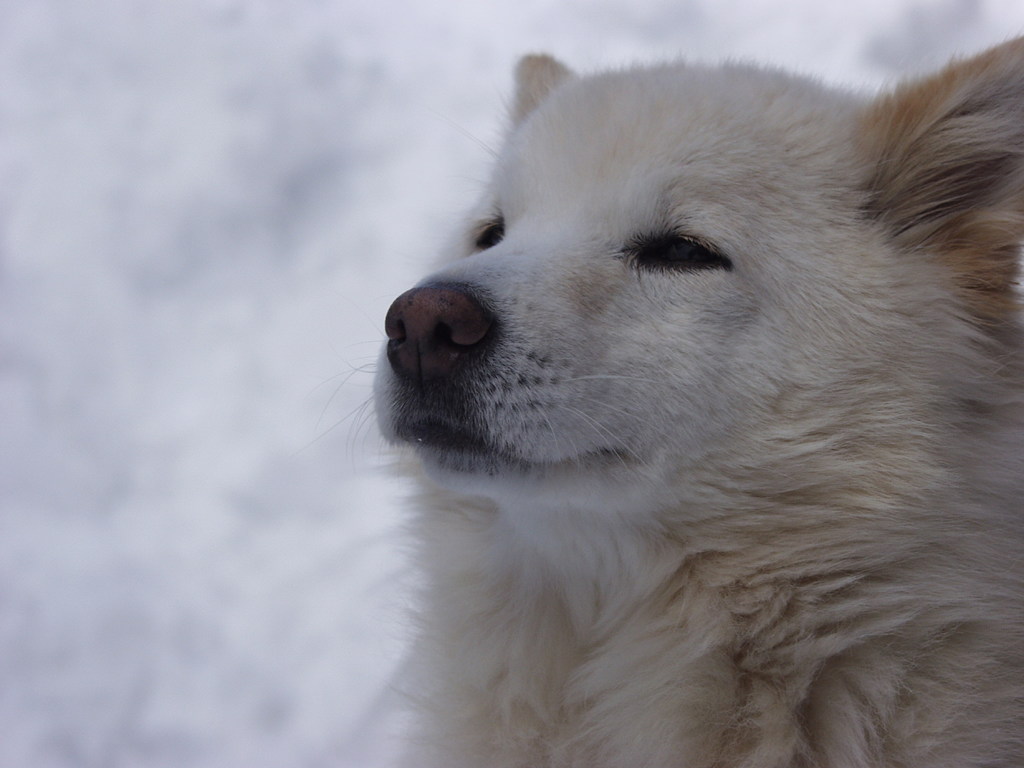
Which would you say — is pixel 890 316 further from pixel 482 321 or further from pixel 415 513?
pixel 415 513

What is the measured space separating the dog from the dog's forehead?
0.05 feet

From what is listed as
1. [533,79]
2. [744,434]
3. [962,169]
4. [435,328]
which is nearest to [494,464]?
[435,328]

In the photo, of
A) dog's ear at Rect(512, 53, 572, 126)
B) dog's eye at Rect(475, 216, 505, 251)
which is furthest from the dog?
dog's ear at Rect(512, 53, 572, 126)

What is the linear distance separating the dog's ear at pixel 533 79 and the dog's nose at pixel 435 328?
2.11 m

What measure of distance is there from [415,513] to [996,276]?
235cm

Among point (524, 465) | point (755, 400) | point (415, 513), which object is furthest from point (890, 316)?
point (415, 513)

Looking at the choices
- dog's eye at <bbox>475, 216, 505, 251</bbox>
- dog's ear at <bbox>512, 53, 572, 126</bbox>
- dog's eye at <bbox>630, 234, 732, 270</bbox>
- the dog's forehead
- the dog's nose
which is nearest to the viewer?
the dog's nose

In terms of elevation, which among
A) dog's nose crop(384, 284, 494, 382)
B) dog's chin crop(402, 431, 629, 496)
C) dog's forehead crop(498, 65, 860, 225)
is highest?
dog's forehead crop(498, 65, 860, 225)

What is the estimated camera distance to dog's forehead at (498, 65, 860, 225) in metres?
3.29

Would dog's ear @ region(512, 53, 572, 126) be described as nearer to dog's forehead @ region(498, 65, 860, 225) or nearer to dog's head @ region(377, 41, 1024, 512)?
dog's forehead @ region(498, 65, 860, 225)

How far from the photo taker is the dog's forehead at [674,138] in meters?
3.29

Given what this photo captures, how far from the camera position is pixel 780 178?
10.9 ft

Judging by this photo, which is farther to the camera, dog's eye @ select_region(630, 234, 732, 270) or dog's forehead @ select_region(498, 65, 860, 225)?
dog's forehead @ select_region(498, 65, 860, 225)

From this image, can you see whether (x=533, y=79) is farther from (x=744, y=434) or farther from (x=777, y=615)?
(x=777, y=615)
